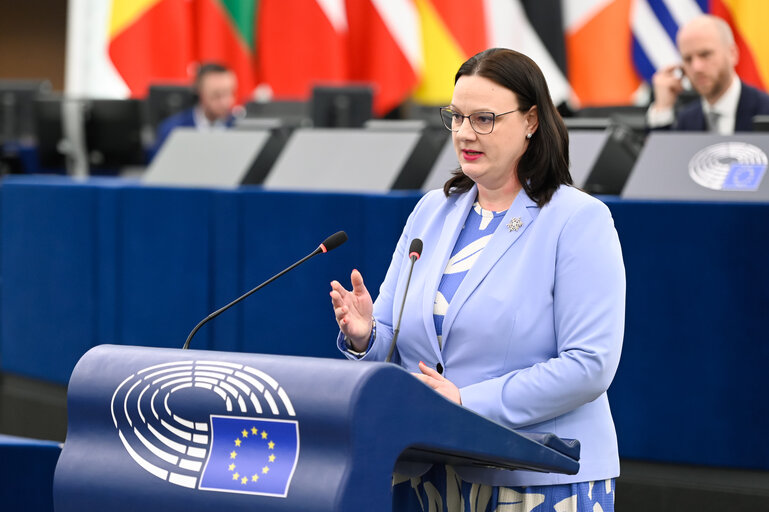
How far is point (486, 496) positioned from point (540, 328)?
0.31 m

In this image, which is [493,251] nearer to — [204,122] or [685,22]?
[204,122]

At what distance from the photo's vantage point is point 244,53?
9.51 metres

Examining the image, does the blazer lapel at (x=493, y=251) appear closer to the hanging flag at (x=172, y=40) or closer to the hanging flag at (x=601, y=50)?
the hanging flag at (x=601, y=50)

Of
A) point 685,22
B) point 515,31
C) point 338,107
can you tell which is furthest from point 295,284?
point 515,31

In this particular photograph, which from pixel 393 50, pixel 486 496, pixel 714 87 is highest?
pixel 393 50

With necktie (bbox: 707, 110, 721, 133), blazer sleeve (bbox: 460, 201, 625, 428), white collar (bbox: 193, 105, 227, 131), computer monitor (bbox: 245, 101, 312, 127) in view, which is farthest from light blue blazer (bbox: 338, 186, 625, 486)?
computer monitor (bbox: 245, 101, 312, 127)

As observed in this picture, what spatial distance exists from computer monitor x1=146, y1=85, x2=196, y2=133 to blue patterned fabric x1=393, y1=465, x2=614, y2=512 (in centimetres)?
581

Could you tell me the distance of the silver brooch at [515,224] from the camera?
6.48ft

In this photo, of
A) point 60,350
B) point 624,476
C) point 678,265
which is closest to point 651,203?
point 678,265

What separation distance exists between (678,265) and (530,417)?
157 cm

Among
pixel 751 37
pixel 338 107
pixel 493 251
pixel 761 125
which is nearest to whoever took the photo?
pixel 493 251

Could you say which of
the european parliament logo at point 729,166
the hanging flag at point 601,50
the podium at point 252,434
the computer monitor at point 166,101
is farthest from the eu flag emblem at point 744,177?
the hanging flag at point 601,50

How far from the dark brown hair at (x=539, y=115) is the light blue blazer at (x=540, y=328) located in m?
0.03

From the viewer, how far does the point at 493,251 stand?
197 cm
